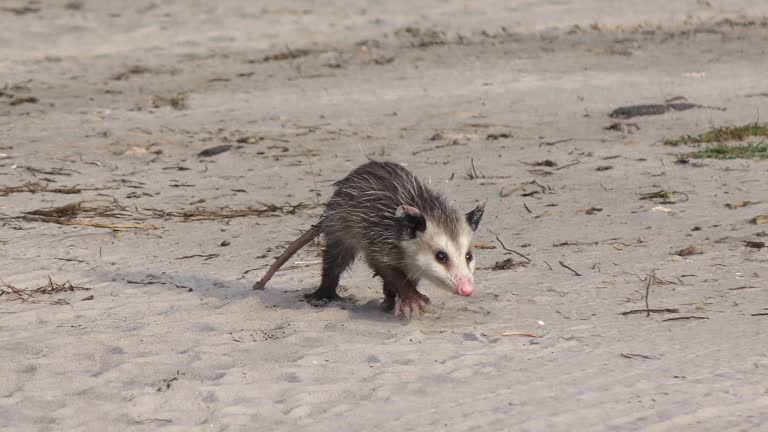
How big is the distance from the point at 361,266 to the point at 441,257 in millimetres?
1782

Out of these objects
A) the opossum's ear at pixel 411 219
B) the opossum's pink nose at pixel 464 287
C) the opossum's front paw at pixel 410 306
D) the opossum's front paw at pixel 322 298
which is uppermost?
the opossum's ear at pixel 411 219

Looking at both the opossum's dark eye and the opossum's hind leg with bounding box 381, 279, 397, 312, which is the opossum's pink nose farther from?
the opossum's hind leg with bounding box 381, 279, 397, 312

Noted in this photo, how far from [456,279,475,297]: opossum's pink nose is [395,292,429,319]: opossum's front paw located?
34cm

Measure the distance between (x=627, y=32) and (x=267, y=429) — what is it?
12752 millimetres

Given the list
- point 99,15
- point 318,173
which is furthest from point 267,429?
point 99,15

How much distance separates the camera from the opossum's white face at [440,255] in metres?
5.47

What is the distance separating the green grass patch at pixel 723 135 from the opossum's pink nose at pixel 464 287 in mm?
4509

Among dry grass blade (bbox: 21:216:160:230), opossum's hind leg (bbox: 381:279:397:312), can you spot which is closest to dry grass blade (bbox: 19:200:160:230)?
dry grass blade (bbox: 21:216:160:230)

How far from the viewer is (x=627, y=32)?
52.0 ft

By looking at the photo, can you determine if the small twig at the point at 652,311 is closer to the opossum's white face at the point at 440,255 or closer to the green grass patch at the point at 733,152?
the opossum's white face at the point at 440,255

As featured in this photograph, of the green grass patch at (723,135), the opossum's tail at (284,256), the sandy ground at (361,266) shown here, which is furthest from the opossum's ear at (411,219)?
the green grass patch at (723,135)

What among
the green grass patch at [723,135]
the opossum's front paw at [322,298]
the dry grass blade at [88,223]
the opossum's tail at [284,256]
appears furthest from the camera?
the green grass patch at [723,135]

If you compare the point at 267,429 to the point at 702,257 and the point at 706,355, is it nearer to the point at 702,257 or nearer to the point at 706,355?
the point at 706,355

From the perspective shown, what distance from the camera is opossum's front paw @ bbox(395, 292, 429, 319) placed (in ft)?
18.5
